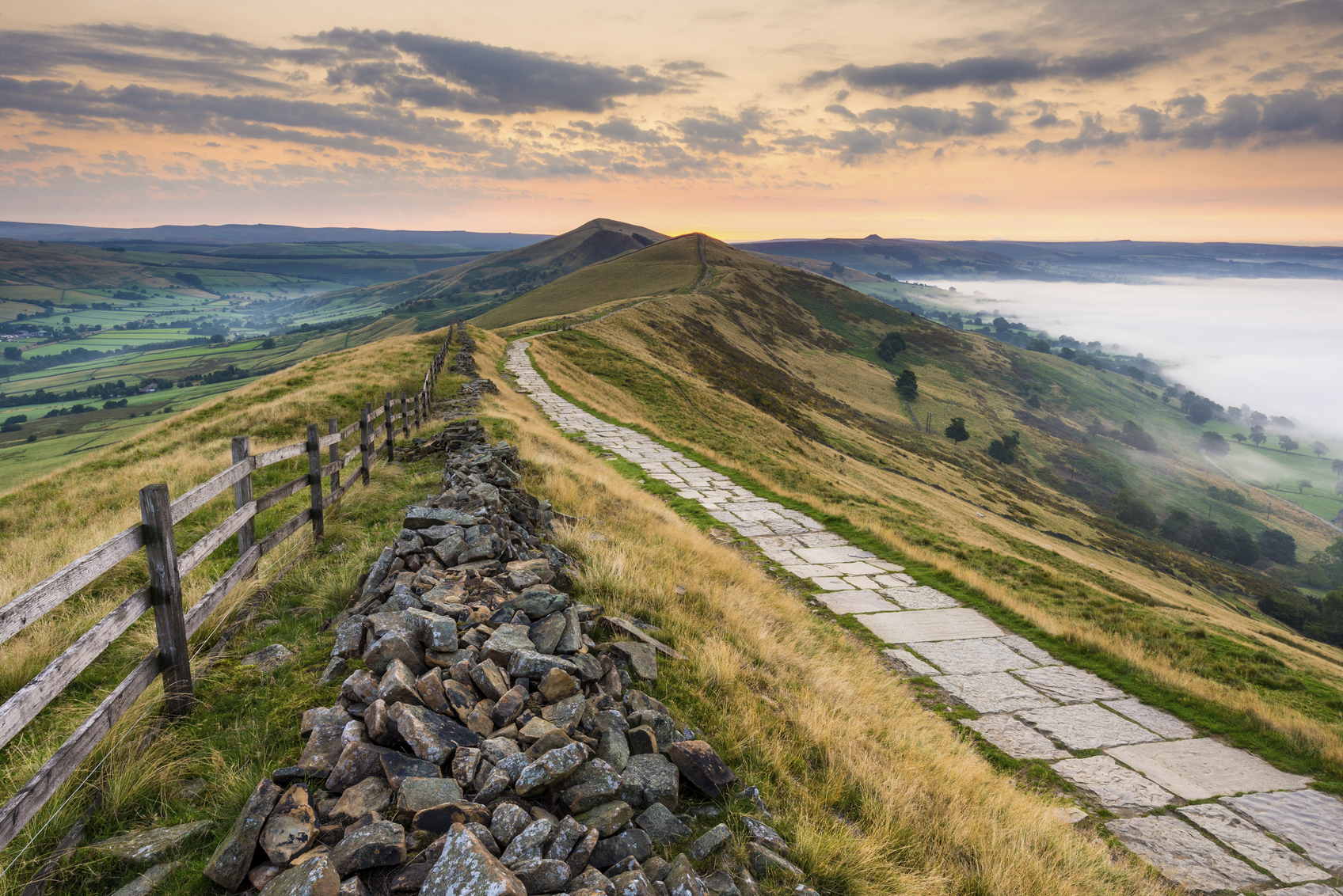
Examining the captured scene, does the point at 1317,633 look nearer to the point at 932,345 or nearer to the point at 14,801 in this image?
the point at 932,345

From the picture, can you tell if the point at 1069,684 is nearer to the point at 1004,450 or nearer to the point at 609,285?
the point at 1004,450

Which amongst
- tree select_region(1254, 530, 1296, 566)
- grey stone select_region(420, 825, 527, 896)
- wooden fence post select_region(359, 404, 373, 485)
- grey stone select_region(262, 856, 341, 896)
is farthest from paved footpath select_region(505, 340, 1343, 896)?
tree select_region(1254, 530, 1296, 566)

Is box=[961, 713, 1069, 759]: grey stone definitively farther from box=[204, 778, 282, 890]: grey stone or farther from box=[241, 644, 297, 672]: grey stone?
box=[241, 644, 297, 672]: grey stone

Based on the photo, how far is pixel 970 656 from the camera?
8.55 meters

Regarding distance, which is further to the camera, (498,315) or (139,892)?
(498,315)

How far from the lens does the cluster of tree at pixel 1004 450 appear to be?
312ft

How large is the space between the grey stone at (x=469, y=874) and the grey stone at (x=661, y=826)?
3.12 ft

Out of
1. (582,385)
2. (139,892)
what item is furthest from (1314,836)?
(582,385)

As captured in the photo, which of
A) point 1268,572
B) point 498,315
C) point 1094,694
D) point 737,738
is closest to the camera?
point 737,738

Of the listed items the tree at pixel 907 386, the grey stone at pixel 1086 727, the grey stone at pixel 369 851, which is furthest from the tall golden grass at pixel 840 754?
the tree at pixel 907 386

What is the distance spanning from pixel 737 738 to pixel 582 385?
29.0 m

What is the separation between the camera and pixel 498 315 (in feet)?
392

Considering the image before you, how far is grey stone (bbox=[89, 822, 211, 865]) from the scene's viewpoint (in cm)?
309

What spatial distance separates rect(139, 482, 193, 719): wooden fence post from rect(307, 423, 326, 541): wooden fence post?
3.82 m
